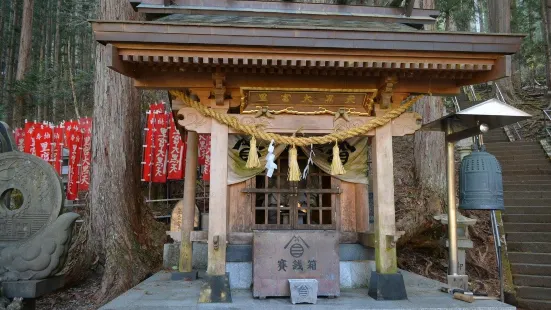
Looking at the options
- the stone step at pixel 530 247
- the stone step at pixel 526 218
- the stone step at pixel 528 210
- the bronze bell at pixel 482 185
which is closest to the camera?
the bronze bell at pixel 482 185

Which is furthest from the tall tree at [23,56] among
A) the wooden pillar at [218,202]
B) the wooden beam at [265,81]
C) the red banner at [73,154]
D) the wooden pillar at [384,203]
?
the wooden pillar at [384,203]

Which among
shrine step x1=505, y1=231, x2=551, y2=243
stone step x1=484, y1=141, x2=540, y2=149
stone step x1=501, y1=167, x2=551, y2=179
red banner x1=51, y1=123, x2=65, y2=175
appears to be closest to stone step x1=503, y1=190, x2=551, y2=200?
stone step x1=501, y1=167, x2=551, y2=179

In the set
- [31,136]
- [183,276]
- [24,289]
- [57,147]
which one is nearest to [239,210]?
[183,276]

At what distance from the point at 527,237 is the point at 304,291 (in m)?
6.58

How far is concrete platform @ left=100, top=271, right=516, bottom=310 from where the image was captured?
4945 millimetres

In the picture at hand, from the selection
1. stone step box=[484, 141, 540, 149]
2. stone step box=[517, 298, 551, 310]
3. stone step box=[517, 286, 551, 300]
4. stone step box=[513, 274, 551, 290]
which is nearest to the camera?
stone step box=[517, 298, 551, 310]

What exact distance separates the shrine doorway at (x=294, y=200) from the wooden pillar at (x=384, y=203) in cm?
105

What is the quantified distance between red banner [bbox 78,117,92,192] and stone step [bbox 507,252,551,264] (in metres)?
11.2

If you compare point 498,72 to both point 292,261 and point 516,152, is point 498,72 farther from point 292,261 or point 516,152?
point 516,152

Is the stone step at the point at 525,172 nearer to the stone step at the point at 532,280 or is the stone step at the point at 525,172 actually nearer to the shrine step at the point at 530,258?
the shrine step at the point at 530,258

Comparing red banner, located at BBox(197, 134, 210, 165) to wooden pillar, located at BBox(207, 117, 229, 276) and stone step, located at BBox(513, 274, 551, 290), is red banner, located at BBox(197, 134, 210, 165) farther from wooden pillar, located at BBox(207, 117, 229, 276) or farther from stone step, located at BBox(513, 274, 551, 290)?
stone step, located at BBox(513, 274, 551, 290)

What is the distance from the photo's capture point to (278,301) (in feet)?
17.3

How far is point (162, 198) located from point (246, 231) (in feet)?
22.4

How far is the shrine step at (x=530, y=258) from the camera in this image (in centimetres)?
820
